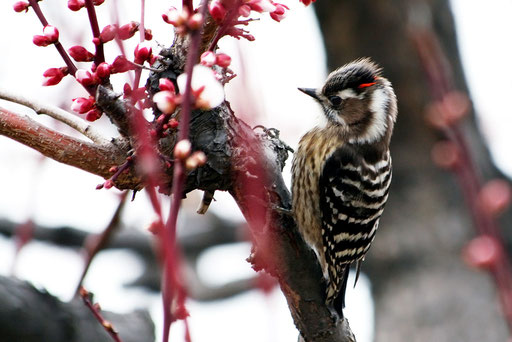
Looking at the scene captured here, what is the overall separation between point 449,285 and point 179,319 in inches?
222

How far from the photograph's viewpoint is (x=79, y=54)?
2215 mm

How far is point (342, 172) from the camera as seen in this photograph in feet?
14.5

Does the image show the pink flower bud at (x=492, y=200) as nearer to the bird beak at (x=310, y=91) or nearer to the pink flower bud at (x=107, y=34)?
the pink flower bud at (x=107, y=34)

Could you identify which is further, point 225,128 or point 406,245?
point 406,245

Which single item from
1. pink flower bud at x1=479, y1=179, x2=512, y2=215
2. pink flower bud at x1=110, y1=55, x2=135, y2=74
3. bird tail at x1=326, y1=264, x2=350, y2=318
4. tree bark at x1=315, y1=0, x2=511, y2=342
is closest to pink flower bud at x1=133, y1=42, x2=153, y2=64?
pink flower bud at x1=110, y1=55, x2=135, y2=74

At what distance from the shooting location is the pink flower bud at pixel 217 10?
78.2 inches

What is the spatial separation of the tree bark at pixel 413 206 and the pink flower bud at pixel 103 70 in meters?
4.80

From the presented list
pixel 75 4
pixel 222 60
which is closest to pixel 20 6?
pixel 75 4

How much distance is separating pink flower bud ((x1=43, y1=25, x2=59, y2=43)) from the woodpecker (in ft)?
6.95

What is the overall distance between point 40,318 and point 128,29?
0.99 meters

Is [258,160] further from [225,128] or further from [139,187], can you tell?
[139,187]

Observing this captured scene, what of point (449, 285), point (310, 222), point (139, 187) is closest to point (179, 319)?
point (139, 187)

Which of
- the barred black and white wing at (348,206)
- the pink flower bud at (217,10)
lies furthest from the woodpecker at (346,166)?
the pink flower bud at (217,10)

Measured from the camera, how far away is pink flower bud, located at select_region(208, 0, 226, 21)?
199cm
